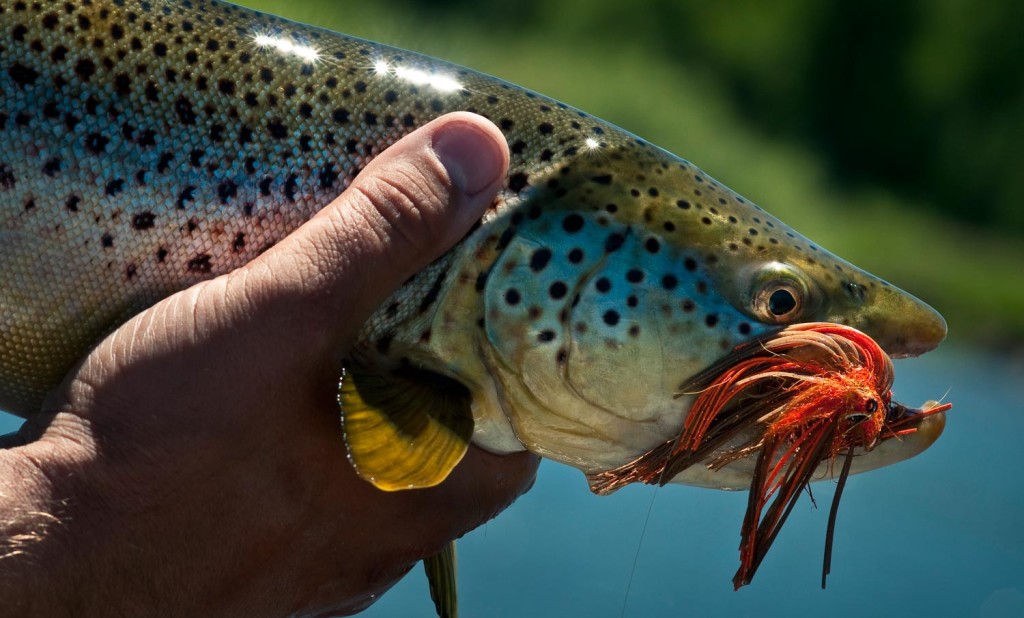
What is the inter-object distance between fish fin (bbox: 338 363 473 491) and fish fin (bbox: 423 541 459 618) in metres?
0.51

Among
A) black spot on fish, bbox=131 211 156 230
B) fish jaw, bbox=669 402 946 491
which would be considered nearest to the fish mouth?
fish jaw, bbox=669 402 946 491

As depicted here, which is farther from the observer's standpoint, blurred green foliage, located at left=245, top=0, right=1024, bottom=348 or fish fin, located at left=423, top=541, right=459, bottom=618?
blurred green foliage, located at left=245, top=0, right=1024, bottom=348

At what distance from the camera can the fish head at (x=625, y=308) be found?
158 centimetres

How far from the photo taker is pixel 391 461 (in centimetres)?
147

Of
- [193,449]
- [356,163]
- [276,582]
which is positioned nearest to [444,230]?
[356,163]

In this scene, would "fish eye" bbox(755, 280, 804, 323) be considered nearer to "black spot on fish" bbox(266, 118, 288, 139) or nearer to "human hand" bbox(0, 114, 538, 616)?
"human hand" bbox(0, 114, 538, 616)

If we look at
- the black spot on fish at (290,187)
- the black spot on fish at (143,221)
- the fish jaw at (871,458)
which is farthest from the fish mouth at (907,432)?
the black spot on fish at (143,221)

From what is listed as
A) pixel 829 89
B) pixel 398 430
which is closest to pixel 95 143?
pixel 398 430

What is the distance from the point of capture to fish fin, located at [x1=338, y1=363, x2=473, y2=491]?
4.80 ft

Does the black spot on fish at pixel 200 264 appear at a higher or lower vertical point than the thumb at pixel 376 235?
lower

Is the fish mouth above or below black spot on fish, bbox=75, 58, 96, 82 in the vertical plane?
below

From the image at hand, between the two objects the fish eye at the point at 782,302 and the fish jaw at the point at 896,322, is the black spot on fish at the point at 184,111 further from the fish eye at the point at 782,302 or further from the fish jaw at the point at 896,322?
the fish jaw at the point at 896,322

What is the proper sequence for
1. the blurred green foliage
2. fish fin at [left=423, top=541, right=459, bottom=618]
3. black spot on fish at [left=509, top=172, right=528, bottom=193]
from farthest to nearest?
the blurred green foliage
fish fin at [left=423, top=541, right=459, bottom=618]
black spot on fish at [left=509, top=172, right=528, bottom=193]

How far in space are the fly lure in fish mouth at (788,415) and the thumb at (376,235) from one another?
512 millimetres
